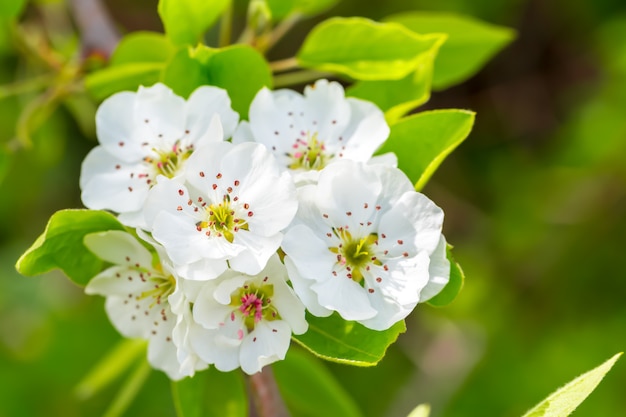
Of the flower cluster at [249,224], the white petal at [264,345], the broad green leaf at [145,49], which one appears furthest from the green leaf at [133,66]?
the white petal at [264,345]

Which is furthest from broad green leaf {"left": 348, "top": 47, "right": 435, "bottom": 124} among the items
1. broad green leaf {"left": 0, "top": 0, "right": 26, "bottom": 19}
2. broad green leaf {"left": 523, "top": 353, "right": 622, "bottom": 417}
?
broad green leaf {"left": 0, "top": 0, "right": 26, "bottom": 19}

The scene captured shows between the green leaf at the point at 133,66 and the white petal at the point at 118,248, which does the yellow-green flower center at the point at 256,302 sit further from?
the green leaf at the point at 133,66

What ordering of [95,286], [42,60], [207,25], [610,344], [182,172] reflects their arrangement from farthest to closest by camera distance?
[610,344] < [42,60] < [207,25] < [95,286] < [182,172]

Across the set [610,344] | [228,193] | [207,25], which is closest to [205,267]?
[228,193]

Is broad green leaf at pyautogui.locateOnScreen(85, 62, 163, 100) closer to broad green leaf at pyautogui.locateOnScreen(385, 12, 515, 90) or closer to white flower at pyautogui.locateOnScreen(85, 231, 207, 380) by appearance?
white flower at pyautogui.locateOnScreen(85, 231, 207, 380)

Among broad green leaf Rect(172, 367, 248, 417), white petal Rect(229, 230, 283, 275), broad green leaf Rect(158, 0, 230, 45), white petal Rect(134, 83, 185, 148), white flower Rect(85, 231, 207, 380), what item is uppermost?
broad green leaf Rect(158, 0, 230, 45)

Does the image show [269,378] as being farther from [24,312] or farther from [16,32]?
[24,312]
